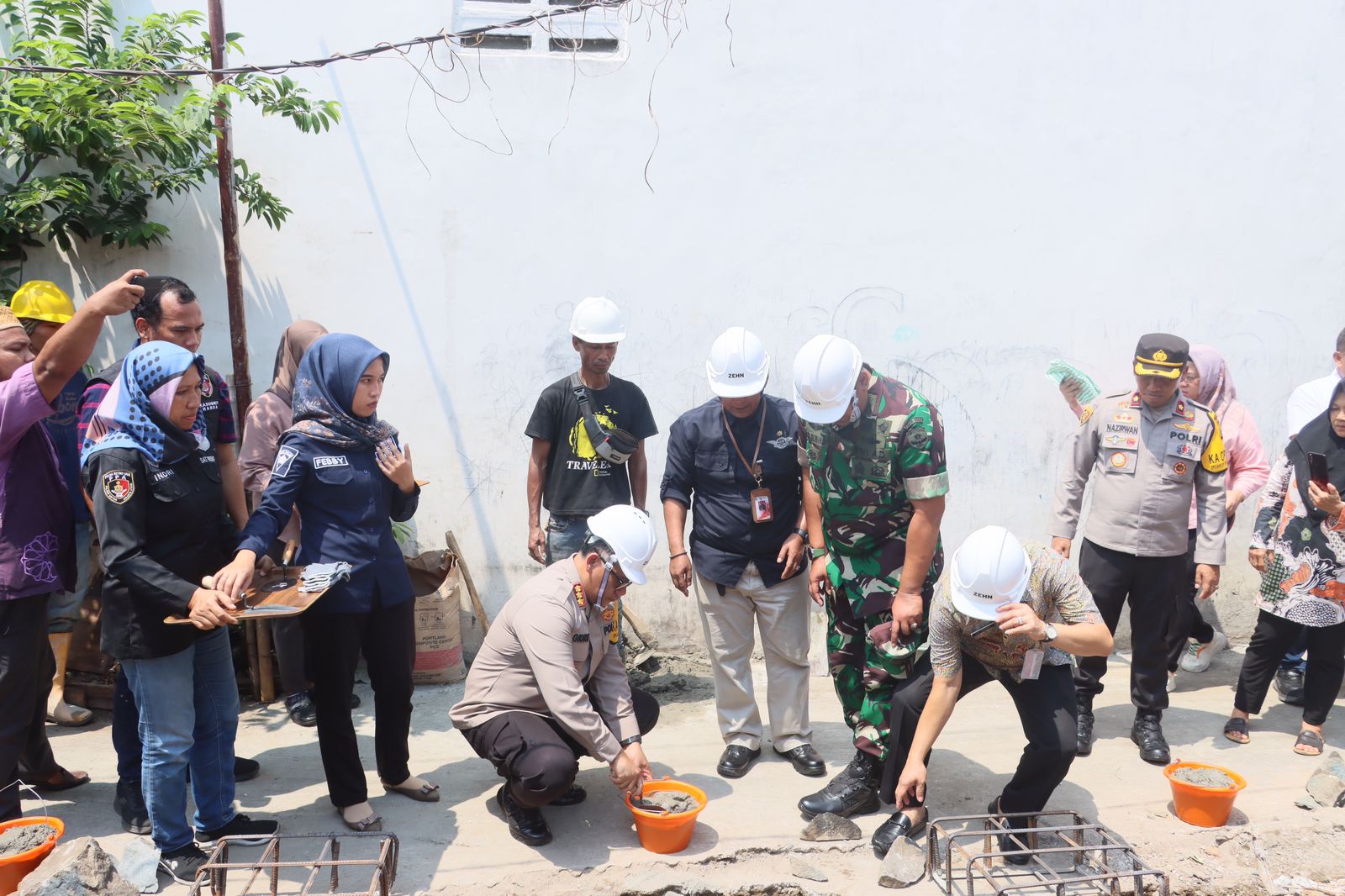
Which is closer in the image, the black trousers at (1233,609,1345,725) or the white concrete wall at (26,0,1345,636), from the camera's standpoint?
the black trousers at (1233,609,1345,725)

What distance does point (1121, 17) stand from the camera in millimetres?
5883

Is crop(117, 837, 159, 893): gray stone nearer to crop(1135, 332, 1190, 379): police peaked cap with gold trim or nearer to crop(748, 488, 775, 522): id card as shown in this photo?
crop(748, 488, 775, 522): id card

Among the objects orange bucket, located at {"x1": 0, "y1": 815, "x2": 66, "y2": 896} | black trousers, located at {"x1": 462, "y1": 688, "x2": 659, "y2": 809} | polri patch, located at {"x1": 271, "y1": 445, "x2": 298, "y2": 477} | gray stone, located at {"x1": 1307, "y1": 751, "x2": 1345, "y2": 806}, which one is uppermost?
polri patch, located at {"x1": 271, "y1": 445, "x2": 298, "y2": 477}

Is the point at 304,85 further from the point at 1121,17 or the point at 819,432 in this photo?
the point at 1121,17

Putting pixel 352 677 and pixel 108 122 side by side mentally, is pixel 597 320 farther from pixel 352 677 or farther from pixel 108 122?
pixel 108 122

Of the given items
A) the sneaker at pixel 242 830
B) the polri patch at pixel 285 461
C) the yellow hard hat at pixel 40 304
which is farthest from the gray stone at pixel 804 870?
the yellow hard hat at pixel 40 304

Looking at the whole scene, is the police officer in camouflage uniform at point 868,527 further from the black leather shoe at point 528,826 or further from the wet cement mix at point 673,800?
the black leather shoe at point 528,826

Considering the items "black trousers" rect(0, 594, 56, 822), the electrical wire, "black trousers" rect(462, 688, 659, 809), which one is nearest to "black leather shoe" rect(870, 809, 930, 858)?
"black trousers" rect(462, 688, 659, 809)

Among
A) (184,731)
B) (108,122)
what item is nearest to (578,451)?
(184,731)

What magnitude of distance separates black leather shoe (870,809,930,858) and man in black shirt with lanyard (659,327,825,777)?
25.4 inches

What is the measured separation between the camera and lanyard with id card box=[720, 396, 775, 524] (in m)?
4.46

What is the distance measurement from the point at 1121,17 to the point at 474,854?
5612 mm

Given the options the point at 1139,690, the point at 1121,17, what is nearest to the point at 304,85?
the point at 1121,17

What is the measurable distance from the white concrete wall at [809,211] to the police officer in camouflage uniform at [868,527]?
1.86 metres
